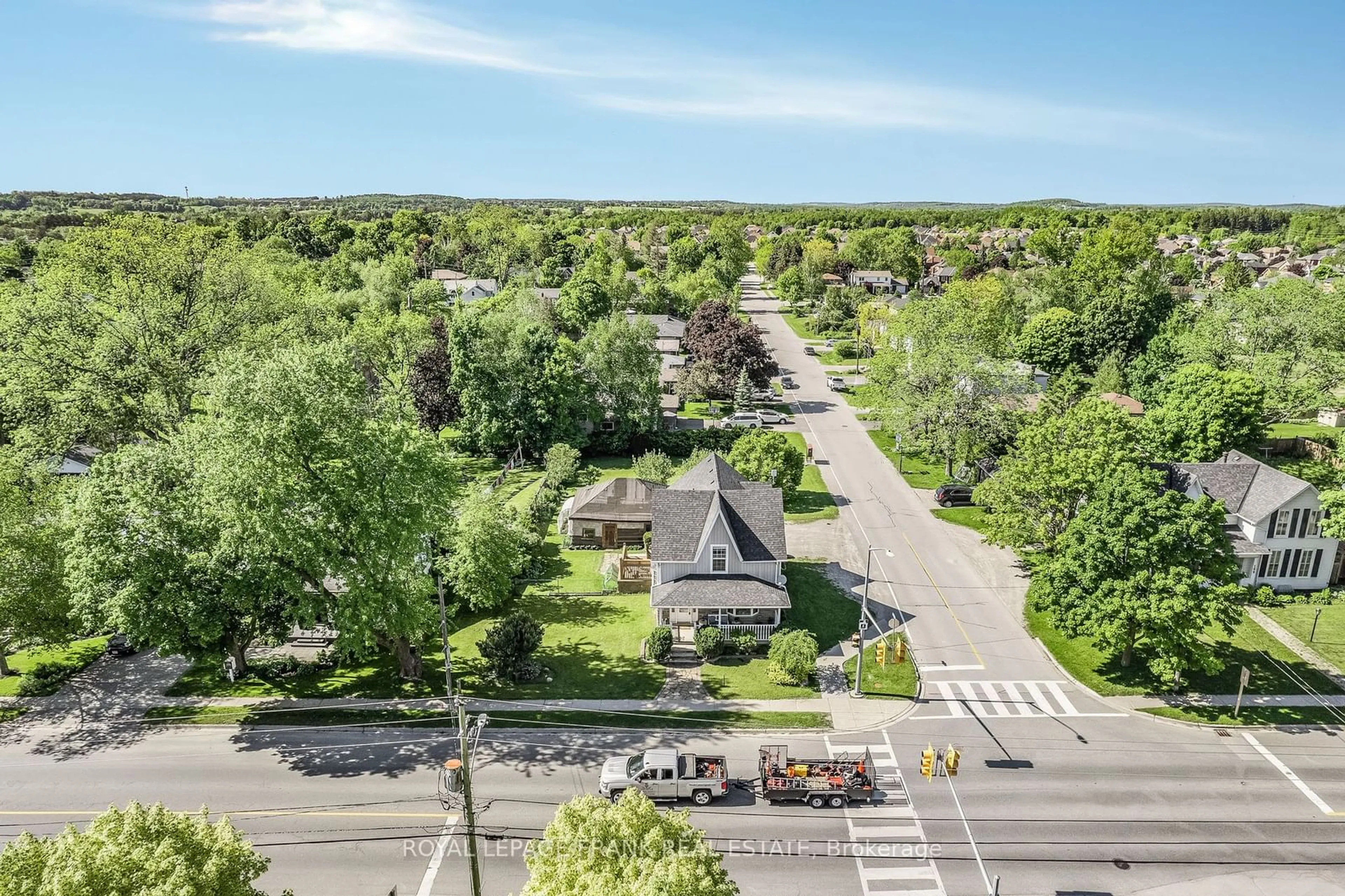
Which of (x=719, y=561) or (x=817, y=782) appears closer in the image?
(x=817, y=782)

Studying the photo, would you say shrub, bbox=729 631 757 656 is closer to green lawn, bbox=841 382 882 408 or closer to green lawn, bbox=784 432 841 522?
green lawn, bbox=784 432 841 522

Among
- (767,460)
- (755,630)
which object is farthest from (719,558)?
(767,460)

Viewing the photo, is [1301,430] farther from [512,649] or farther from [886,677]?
[512,649]

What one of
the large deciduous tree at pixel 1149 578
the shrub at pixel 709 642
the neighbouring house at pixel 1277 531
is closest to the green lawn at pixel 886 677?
the shrub at pixel 709 642

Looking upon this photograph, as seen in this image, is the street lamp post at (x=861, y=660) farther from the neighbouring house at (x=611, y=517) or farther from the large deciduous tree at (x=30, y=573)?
the large deciduous tree at (x=30, y=573)

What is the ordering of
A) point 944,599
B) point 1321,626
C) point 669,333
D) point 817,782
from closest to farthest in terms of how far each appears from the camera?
point 817,782 → point 1321,626 → point 944,599 → point 669,333

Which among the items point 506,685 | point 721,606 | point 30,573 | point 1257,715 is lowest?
point 506,685

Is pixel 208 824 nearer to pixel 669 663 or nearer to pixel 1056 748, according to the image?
pixel 669 663
